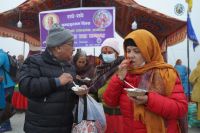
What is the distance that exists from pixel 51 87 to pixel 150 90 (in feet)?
2.44

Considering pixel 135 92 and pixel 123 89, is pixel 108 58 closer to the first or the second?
pixel 123 89

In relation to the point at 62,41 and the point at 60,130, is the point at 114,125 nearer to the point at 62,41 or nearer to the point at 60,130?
the point at 60,130

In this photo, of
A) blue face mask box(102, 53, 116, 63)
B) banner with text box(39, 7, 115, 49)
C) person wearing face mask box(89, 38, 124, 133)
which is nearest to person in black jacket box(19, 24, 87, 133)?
person wearing face mask box(89, 38, 124, 133)

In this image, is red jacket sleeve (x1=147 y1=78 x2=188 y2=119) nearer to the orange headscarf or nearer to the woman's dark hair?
the orange headscarf

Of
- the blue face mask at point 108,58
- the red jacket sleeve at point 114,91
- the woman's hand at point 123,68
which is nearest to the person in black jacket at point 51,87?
the red jacket sleeve at point 114,91

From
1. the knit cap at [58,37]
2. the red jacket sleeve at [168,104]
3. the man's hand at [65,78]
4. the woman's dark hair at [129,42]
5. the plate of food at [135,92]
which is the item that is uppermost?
the knit cap at [58,37]

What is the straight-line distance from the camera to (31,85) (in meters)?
2.80

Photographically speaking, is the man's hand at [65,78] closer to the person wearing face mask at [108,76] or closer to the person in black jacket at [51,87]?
the person in black jacket at [51,87]

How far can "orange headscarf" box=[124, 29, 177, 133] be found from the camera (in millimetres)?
2561

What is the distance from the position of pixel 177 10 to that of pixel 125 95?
677 centimetres

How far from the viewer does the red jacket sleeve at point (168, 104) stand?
247 cm

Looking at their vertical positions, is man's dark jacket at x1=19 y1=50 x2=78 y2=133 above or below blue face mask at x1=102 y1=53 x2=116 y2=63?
below

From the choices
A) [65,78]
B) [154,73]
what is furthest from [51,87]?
[154,73]

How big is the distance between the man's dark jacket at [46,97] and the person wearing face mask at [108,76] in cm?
98
